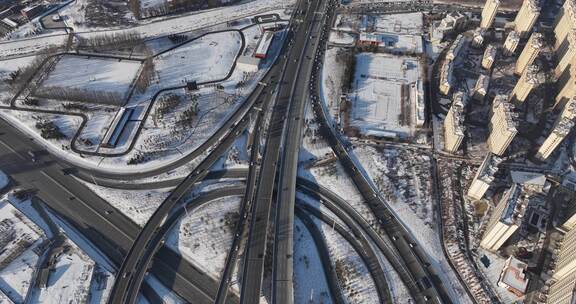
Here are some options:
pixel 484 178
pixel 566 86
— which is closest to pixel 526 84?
pixel 566 86

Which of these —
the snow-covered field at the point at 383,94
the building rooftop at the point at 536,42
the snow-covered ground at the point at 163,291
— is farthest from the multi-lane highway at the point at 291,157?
the building rooftop at the point at 536,42

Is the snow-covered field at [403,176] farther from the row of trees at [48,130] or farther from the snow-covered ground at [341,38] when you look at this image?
the row of trees at [48,130]

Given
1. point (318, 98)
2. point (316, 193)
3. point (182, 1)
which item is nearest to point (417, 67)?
point (318, 98)

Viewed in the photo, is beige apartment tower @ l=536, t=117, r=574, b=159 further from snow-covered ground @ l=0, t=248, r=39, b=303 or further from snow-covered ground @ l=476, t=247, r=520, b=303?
snow-covered ground @ l=0, t=248, r=39, b=303

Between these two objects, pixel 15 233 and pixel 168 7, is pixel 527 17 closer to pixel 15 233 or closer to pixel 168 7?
pixel 168 7

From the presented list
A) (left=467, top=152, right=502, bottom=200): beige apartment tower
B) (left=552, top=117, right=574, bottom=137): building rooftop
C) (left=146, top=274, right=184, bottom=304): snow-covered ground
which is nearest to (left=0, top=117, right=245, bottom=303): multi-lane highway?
(left=146, top=274, right=184, bottom=304): snow-covered ground

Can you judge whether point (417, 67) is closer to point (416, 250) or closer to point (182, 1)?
point (416, 250)
